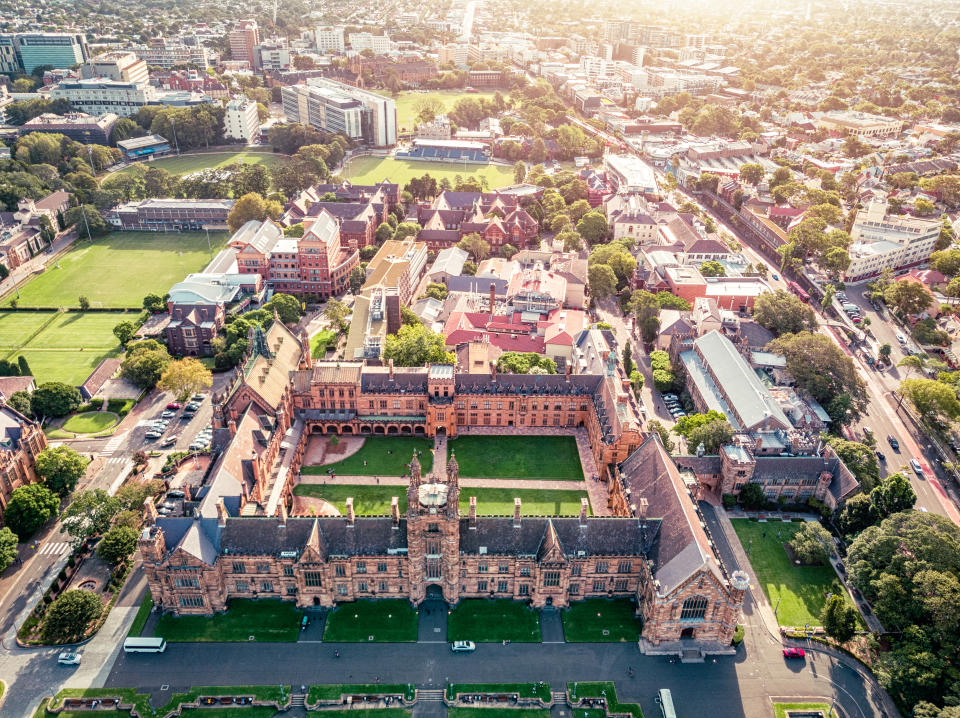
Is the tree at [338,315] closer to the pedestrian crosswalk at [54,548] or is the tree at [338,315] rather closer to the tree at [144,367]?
the tree at [144,367]

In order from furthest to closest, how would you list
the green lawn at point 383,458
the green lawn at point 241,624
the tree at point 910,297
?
the tree at point 910,297 < the green lawn at point 383,458 < the green lawn at point 241,624

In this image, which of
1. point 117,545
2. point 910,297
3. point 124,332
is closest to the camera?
point 117,545

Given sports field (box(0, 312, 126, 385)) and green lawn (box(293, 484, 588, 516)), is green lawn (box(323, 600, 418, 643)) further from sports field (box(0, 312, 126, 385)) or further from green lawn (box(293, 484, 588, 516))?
sports field (box(0, 312, 126, 385))

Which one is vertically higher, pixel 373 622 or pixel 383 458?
pixel 373 622

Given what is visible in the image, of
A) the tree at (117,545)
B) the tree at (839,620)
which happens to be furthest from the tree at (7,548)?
the tree at (839,620)

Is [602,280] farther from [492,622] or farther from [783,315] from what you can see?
[492,622]

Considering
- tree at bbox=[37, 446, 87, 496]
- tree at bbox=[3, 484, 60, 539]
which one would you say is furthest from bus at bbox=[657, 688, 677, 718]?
tree at bbox=[37, 446, 87, 496]

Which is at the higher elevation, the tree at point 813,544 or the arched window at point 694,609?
the arched window at point 694,609

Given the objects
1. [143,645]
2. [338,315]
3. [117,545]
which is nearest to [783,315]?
[338,315]
